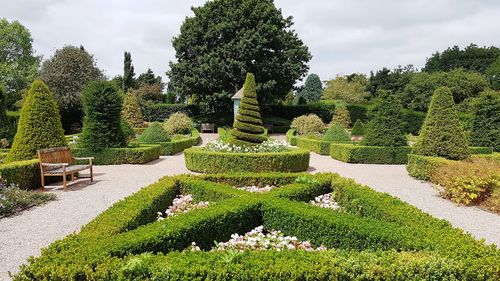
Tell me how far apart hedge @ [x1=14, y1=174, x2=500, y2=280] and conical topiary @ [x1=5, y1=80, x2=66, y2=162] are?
6467 millimetres

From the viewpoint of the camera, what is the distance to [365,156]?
15.1 meters

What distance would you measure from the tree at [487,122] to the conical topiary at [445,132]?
18.6 ft

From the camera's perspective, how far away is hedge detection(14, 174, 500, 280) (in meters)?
3.23

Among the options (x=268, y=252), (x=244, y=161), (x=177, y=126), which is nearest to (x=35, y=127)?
(x=244, y=161)

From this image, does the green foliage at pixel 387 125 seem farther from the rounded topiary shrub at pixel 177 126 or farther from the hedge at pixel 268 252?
the rounded topiary shrub at pixel 177 126

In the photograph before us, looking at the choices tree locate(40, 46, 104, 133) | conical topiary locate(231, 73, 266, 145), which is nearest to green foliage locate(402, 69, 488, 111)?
conical topiary locate(231, 73, 266, 145)

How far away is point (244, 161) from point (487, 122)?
11.3 metres

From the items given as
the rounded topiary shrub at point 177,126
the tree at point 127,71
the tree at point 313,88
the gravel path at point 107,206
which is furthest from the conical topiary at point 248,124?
the tree at point 313,88

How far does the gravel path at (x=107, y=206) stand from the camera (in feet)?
18.5

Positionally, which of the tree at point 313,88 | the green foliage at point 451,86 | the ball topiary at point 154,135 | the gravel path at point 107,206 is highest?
the tree at point 313,88

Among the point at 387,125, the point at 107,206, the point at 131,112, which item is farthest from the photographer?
the point at 131,112

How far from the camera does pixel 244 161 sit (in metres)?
11.5

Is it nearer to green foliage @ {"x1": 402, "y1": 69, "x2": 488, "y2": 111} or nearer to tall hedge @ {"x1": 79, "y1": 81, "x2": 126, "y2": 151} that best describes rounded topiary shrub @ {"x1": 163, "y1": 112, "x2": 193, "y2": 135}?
tall hedge @ {"x1": 79, "y1": 81, "x2": 126, "y2": 151}

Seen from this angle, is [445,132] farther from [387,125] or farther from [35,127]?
[35,127]
